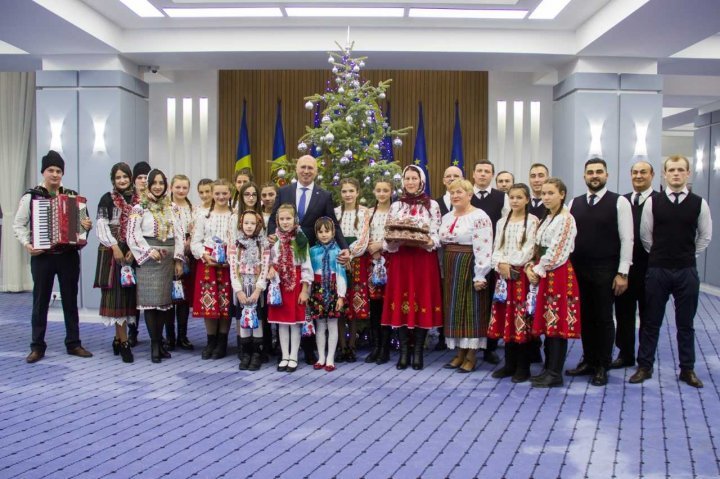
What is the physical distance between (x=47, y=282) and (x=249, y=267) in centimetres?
191

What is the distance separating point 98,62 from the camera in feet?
27.0

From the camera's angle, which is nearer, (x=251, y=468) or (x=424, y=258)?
(x=251, y=468)

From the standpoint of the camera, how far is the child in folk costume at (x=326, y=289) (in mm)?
5555

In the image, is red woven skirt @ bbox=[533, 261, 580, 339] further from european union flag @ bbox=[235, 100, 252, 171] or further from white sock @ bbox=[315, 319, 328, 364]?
european union flag @ bbox=[235, 100, 252, 171]

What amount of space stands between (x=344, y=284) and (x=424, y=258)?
0.71 metres

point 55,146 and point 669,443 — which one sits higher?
point 55,146

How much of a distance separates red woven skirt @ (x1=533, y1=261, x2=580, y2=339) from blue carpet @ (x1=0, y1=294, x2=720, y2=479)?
0.49 m

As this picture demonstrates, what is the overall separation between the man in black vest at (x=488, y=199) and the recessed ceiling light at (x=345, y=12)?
2382 millimetres

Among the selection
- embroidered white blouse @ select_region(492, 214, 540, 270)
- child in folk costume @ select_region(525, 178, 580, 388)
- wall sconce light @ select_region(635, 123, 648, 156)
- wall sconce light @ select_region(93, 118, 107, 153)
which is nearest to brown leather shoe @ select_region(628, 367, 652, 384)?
child in folk costume @ select_region(525, 178, 580, 388)

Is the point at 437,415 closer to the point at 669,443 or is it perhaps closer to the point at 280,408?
the point at 280,408

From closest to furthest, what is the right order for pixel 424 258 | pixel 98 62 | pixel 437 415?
pixel 437 415
pixel 424 258
pixel 98 62

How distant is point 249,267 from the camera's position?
5496 mm

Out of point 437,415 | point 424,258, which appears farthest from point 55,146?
point 437,415

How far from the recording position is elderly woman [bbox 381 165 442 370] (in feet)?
17.9
